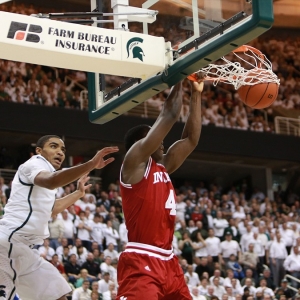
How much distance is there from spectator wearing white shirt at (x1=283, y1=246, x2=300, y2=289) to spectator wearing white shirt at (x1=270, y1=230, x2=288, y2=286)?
0.86 feet

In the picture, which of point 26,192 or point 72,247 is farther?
point 72,247

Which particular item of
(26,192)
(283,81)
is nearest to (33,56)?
(26,192)

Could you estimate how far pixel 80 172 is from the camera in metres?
5.49

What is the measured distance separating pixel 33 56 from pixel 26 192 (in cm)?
132

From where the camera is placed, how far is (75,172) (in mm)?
5492

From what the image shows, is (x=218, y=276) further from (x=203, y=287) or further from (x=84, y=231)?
(x=84, y=231)

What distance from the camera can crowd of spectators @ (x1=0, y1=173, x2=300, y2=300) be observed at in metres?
13.4

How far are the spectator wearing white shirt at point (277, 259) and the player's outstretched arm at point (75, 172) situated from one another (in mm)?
11654

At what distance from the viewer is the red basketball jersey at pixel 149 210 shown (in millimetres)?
5410

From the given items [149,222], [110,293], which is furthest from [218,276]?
[149,222]

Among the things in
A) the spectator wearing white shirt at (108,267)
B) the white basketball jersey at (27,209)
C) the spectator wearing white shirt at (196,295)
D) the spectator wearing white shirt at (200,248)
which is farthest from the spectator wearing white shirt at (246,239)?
the white basketball jersey at (27,209)

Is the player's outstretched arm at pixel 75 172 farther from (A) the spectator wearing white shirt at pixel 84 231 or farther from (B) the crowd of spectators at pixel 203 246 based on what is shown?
(A) the spectator wearing white shirt at pixel 84 231

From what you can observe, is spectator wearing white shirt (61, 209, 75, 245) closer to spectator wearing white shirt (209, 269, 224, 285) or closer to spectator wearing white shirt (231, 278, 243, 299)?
spectator wearing white shirt (209, 269, 224, 285)

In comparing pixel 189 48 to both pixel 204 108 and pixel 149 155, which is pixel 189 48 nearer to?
pixel 149 155
